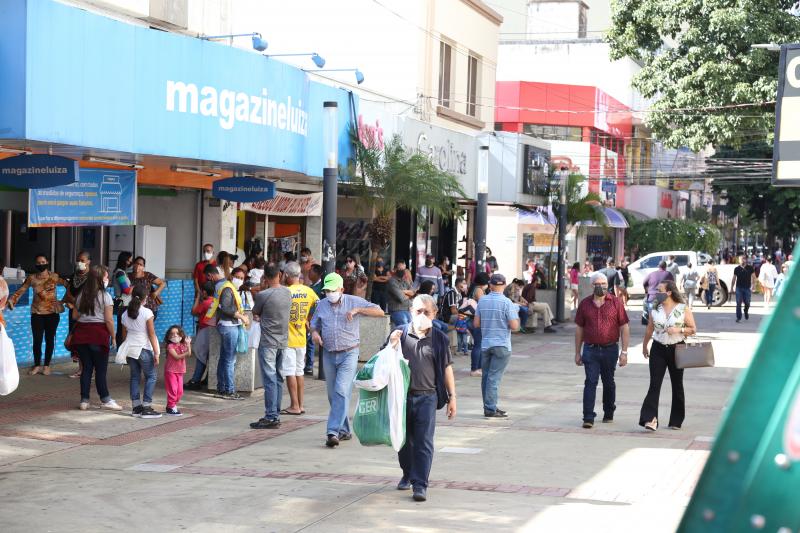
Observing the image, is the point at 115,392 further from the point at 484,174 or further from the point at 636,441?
the point at 484,174

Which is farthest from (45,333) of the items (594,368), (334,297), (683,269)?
(683,269)

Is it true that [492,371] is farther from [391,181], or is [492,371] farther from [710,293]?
[710,293]

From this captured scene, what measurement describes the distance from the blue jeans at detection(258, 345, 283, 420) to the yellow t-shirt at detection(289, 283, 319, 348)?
0.32m

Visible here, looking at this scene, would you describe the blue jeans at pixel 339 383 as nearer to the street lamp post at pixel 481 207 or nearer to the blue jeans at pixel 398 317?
the blue jeans at pixel 398 317

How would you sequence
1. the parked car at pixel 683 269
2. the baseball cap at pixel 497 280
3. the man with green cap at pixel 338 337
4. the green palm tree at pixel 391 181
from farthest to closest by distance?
the parked car at pixel 683 269, the green palm tree at pixel 391 181, the baseball cap at pixel 497 280, the man with green cap at pixel 338 337

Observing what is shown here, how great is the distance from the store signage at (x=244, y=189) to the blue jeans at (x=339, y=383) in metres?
7.27

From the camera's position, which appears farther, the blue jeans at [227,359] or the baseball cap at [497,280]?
the blue jeans at [227,359]

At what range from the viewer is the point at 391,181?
21.7m

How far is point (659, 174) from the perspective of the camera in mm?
63000

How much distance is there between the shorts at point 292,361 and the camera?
12.8 meters

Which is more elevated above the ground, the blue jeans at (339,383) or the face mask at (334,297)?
the face mask at (334,297)

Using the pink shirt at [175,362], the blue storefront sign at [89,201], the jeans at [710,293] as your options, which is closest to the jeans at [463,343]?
the blue storefront sign at [89,201]

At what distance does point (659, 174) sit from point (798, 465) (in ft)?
208

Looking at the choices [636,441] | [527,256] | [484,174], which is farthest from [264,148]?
[527,256]
